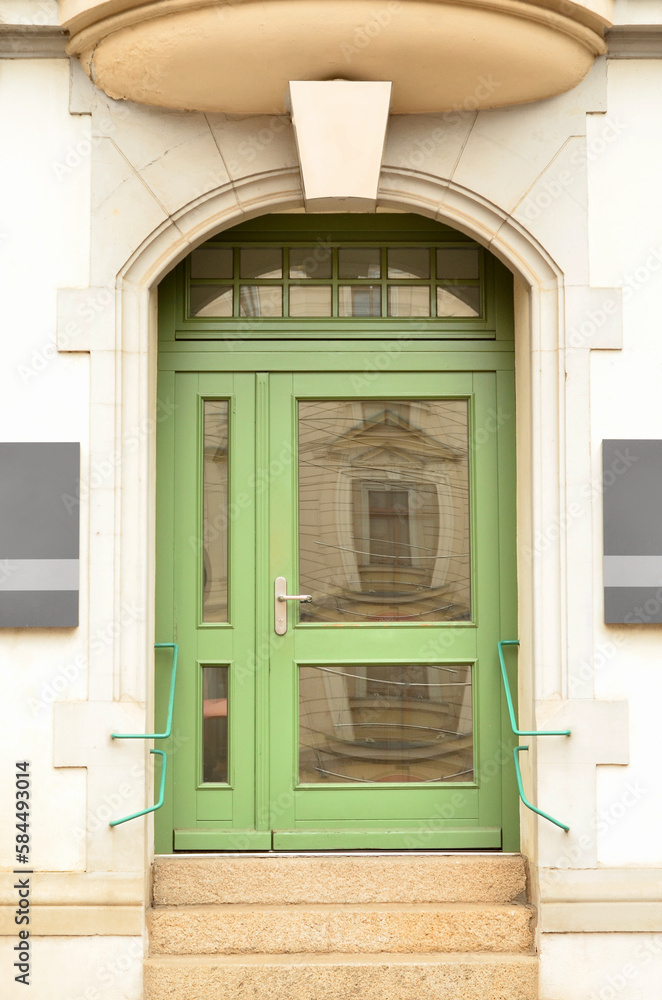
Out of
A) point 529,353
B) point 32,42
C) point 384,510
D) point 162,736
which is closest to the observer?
point 162,736

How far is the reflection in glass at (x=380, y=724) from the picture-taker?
503cm

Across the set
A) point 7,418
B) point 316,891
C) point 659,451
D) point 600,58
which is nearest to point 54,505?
point 7,418

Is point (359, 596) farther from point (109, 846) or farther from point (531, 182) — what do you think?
point (531, 182)

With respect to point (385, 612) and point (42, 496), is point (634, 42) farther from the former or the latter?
point (42, 496)

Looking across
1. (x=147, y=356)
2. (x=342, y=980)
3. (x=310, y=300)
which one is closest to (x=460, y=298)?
(x=310, y=300)

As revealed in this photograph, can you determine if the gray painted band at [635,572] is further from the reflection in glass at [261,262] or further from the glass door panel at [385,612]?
the reflection in glass at [261,262]

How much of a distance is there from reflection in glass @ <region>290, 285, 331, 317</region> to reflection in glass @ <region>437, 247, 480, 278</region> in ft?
1.98

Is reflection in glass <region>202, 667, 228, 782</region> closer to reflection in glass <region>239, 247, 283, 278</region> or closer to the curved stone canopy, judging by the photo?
reflection in glass <region>239, 247, 283, 278</region>

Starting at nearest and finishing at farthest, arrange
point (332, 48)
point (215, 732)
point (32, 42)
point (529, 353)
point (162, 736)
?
point (332, 48), point (162, 736), point (32, 42), point (529, 353), point (215, 732)

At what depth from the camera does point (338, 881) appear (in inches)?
188

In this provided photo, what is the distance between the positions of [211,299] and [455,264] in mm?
1288

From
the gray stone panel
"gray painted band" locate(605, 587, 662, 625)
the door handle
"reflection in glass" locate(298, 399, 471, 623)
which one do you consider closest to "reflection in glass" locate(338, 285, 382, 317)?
"reflection in glass" locate(298, 399, 471, 623)

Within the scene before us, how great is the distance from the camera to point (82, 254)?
470 cm

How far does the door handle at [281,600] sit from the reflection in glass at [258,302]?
4.52 ft
